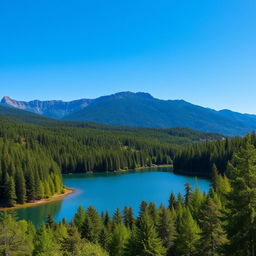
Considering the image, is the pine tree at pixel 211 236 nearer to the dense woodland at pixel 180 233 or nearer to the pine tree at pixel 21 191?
the dense woodland at pixel 180 233

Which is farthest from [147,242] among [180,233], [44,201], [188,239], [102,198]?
[44,201]

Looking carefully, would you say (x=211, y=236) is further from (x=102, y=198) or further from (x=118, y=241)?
(x=102, y=198)

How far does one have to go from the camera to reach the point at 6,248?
3091cm

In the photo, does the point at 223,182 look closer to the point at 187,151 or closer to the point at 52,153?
the point at 187,151

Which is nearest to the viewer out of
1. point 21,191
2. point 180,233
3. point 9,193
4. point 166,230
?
point 180,233

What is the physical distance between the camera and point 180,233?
42906 mm

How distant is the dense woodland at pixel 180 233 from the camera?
66.7 feet

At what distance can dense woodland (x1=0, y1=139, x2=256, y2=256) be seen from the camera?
20.3 meters

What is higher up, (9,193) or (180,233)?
(180,233)

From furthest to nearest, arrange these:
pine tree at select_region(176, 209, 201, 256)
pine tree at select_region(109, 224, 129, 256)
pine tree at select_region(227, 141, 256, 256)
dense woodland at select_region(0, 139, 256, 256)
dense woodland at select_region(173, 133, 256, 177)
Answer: dense woodland at select_region(173, 133, 256, 177), pine tree at select_region(109, 224, 129, 256), pine tree at select_region(176, 209, 201, 256), dense woodland at select_region(0, 139, 256, 256), pine tree at select_region(227, 141, 256, 256)

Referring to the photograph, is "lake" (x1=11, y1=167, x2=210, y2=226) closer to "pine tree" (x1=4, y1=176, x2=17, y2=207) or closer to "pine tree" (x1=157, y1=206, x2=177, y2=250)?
"pine tree" (x1=4, y1=176, x2=17, y2=207)

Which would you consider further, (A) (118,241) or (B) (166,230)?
(B) (166,230)

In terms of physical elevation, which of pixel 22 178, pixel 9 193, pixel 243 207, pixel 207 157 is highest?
pixel 243 207

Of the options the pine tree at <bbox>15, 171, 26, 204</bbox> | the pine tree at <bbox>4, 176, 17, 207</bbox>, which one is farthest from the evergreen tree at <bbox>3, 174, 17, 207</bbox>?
the pine tree at <bbox>15, 171, 26, 204</bbox>
